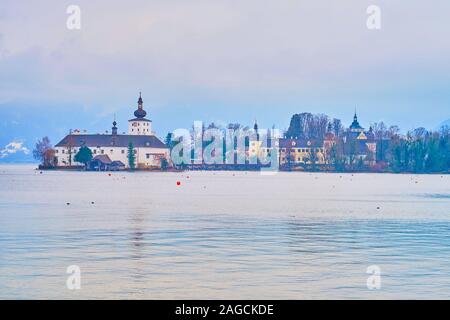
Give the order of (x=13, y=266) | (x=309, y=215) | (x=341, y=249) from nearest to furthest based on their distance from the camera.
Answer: (x=13, y=266) < (x=341, y=249) < (x=309, y=215)

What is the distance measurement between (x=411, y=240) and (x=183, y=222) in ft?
40.8

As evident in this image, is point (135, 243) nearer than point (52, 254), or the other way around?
point (52, 254)

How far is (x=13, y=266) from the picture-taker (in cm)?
2636

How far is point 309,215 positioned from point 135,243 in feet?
64.5

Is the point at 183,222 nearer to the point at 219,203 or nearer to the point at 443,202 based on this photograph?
the point at 219,203

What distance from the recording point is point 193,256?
1150 inches

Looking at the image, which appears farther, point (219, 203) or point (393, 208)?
point (219, 203)

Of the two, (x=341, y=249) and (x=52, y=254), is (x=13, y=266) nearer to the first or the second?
(x=52, y=254)

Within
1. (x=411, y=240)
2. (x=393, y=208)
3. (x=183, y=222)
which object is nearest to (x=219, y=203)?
(x=393, y=208)
